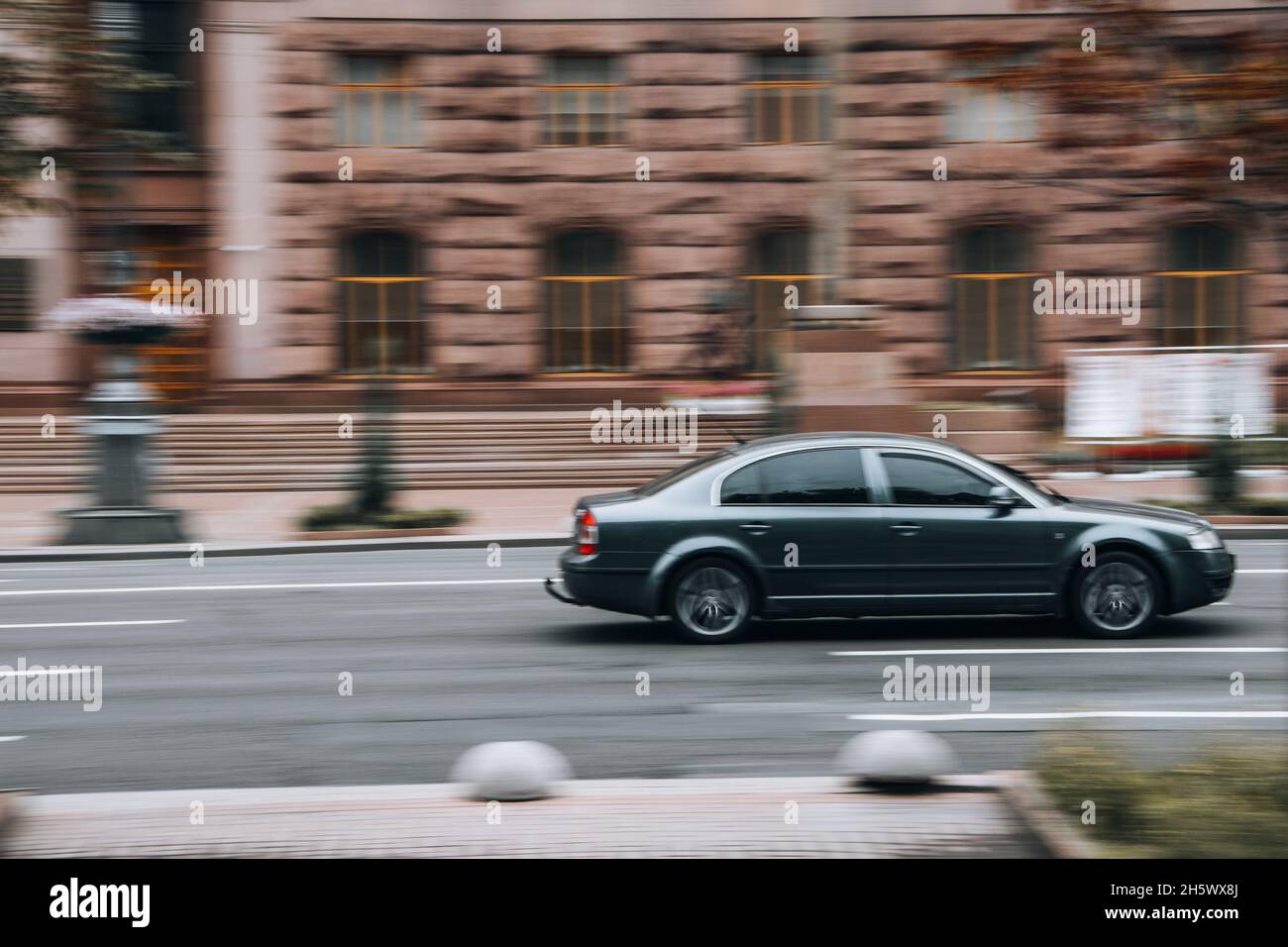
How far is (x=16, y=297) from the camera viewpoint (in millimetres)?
28844

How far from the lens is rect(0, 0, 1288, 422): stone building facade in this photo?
28812mm

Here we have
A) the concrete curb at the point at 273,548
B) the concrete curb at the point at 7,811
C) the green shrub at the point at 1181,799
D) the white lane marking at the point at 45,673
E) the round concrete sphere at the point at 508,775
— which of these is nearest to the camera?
the green shrub at the point at 1181,799

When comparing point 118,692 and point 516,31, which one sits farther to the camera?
point 516,31

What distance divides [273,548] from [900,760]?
455 inches

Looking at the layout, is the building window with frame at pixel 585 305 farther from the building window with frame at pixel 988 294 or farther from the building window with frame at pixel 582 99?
the building window with frame at pixel 988 294

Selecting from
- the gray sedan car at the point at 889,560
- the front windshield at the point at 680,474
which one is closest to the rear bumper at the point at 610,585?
the gray sedan car at the point at 889,560

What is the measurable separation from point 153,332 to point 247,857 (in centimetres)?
1395

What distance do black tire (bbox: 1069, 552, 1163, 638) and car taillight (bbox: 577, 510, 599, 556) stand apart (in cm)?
334

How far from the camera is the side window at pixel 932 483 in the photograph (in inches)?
427

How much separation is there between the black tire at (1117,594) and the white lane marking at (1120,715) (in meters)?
2.14

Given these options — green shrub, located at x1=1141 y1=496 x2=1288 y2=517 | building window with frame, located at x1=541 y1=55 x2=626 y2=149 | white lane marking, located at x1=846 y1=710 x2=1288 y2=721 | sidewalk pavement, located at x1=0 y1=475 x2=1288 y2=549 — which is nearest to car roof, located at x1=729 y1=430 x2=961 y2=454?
white lane marking, located at x1=846 y1=710 x2=1288 y2=721

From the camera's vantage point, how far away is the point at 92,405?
57.5ft
